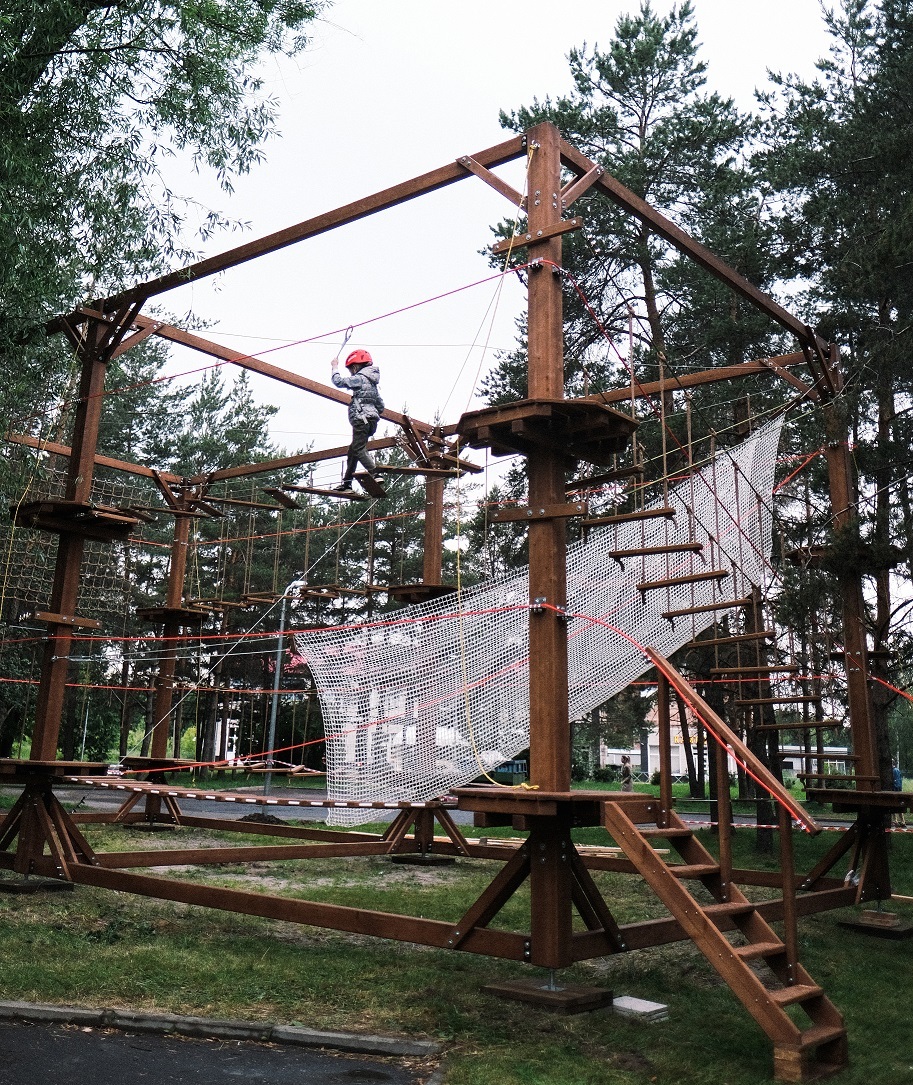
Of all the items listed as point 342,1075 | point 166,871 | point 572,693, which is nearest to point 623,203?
point 572,693

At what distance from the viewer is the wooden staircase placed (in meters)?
4.16

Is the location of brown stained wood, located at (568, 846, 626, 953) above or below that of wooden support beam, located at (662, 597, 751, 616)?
below

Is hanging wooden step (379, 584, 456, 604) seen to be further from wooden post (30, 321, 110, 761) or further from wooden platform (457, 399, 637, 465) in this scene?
wooden platform (457, 399, 637, 465)

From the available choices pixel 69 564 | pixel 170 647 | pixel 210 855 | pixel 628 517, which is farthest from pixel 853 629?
pixel 170 647

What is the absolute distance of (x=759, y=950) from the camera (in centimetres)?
446

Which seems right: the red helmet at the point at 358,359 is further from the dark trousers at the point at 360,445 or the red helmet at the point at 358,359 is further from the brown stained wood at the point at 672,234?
the brown stained wood at the point at 672,234

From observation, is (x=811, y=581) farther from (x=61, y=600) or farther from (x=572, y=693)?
(x=61, y=600)

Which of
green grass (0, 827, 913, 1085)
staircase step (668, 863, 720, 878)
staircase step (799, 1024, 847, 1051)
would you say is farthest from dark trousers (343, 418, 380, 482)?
staircase step (799, 1024, 847, 1051)

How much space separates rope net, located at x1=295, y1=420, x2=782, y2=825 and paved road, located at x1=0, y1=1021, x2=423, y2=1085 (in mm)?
2916

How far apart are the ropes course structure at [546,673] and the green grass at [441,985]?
26cm

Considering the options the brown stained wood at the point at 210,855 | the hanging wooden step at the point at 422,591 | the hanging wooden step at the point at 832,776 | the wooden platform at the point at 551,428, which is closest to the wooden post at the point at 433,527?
the hanging wooden step at the point at 422,591

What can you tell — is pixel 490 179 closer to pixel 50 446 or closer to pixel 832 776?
pixel 832 776

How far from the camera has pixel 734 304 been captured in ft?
46.4

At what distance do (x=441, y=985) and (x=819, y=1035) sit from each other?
2.08 metres
